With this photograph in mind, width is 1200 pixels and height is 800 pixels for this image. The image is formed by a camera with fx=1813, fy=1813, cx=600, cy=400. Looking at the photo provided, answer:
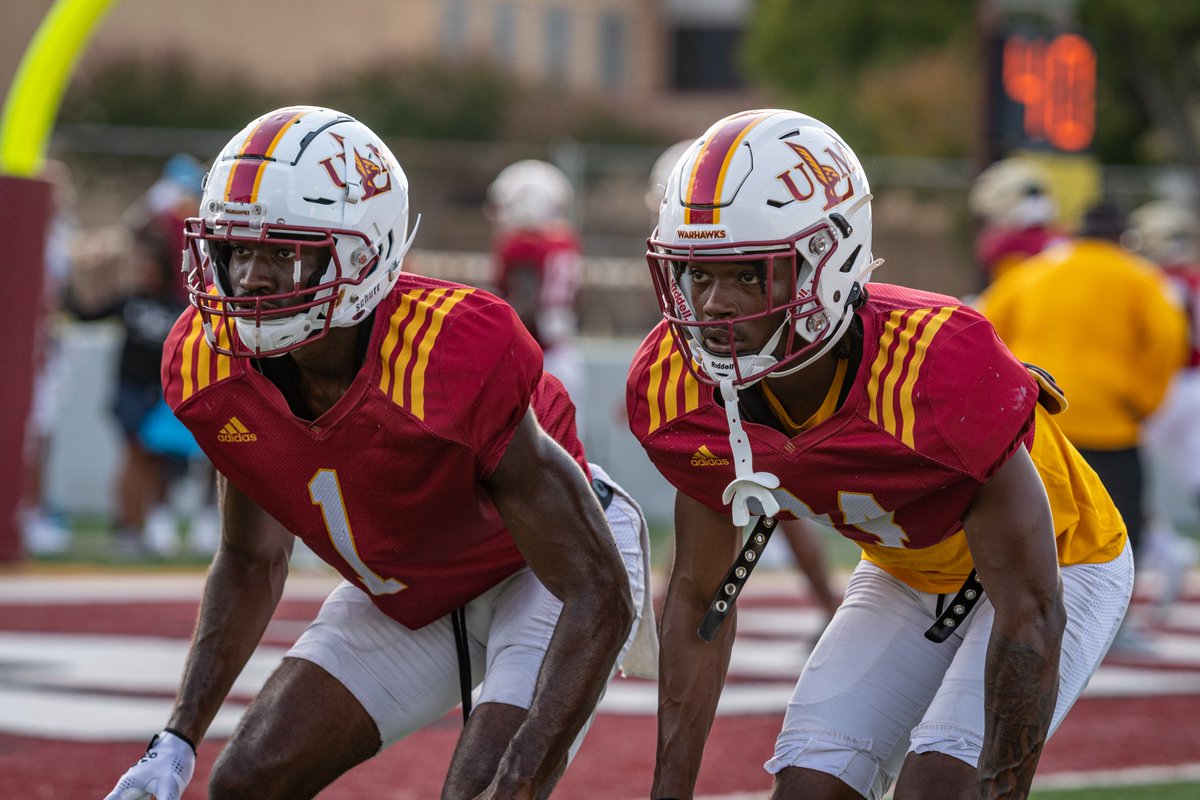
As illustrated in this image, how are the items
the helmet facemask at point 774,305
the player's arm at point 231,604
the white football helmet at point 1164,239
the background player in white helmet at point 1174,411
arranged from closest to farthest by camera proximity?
the helmet facemask at point 774,305
the player's arm at point 231,604
the background player in white helmet at point 1174,411
the white football helmet at point 1164,239

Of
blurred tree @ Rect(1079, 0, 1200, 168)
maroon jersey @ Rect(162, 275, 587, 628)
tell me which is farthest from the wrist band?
blurred tree @ Rect(1079, 0, 1200, 168)

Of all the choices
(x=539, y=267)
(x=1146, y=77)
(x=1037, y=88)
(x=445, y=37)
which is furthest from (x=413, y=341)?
(x=445, y=37)

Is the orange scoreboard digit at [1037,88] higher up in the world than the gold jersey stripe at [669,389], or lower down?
higher up

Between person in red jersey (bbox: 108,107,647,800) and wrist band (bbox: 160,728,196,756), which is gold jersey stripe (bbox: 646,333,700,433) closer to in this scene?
person in red jersey (bbox: 108,107,647,800)

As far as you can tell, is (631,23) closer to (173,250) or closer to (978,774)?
(173,250)

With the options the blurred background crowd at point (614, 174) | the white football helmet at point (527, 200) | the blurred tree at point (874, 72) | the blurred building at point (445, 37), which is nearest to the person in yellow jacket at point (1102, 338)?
the blurred background crowd at point (614, 174)

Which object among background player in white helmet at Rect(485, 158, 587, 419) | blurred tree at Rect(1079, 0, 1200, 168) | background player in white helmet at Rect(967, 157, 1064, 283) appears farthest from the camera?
blurred tree at Rect(1079, 0, 1200, 168)

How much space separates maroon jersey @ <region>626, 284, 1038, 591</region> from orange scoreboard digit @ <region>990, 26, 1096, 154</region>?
7444mm

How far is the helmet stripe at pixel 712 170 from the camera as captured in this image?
3.39 m

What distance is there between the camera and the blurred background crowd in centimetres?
844

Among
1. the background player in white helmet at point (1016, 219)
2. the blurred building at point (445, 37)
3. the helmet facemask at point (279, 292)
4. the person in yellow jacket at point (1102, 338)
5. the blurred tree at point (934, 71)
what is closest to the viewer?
the helmet facemask at point (279, 292)

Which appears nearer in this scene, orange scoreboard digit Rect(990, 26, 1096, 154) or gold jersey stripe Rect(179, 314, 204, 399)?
gold jersey stripe Rect(179, 314, 204, 399)

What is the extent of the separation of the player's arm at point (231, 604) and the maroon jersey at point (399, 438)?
0.17 m

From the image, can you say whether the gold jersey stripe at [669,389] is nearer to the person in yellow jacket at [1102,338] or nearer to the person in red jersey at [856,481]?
the person in red jersey at [856,481]
